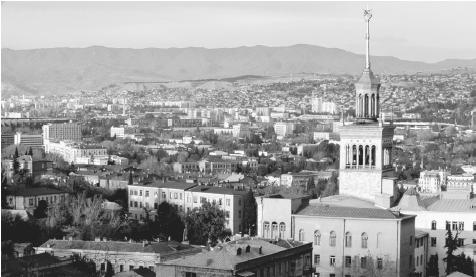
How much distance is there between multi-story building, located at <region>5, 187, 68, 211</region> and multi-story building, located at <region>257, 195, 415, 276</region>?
26.7m

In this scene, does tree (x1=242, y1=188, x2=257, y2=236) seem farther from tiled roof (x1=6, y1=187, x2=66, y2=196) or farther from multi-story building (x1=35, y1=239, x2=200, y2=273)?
multi-story building (x1=35, y1=239, x2=200, y2=273)

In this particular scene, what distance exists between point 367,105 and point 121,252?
10.0 meters

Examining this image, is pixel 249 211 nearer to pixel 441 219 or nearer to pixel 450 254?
pixel 441 219

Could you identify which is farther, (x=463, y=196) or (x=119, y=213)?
(x=119, y=213)

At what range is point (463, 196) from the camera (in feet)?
146

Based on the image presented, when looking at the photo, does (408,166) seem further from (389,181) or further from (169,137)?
(169,137)

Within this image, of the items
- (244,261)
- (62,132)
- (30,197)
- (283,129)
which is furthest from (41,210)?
(283,129)

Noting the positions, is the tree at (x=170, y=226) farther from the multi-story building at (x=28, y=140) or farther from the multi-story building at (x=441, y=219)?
the multi-story building at (x=28, y=140)

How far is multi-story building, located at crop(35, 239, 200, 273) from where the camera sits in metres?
41.8

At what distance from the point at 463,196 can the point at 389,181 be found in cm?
577

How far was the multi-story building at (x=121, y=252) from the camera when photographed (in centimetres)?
4175

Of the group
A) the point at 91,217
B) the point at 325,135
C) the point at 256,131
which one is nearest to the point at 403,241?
the point at 91,217

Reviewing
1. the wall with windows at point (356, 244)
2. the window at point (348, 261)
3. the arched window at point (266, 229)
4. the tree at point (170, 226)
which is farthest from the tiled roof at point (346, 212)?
the tree at point (170, 226)

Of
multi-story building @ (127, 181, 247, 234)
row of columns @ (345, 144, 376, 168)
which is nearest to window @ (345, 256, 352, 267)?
row of columns @ (345, 144, 376, 168)
